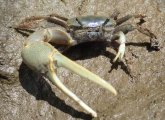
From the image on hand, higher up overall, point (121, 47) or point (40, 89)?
point (121, 47)

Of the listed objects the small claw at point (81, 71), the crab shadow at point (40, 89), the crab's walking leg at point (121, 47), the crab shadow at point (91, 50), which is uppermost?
the small claw at point (81, 71)

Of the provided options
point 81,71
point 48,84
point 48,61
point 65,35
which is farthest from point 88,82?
point 81,71

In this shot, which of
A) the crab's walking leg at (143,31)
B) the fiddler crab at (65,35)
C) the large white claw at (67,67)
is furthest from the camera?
the crab's walking leg at (143,31)

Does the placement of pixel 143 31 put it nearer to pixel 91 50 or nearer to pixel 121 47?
pixel 121 47

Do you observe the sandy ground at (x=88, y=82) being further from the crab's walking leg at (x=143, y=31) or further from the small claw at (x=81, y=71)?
the small claw at (x=81, y=71)

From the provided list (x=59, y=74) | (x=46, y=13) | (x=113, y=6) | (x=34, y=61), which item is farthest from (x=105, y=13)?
(x=34, y=61)

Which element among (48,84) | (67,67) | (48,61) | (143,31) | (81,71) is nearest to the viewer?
(81,71)

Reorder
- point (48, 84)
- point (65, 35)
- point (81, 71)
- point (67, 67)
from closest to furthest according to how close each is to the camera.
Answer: point (81, 71), point (67, 67), point (48, 84), point (65, 35)

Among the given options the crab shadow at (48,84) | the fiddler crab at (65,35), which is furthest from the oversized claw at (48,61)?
the crab shadow at (48,84)

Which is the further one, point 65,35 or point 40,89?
point 65,35
